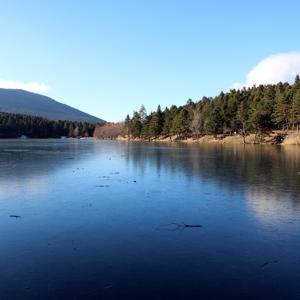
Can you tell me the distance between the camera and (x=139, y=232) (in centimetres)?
1431

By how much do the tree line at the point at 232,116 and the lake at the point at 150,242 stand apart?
256 ft

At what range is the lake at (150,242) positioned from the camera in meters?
9.31

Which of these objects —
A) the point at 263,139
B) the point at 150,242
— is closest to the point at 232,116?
the point at 263,139

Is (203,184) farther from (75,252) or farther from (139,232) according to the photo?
(75,252)

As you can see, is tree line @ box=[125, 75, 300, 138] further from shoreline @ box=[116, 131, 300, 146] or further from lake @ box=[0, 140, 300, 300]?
lake @ box=[0, 140, 300, 300]

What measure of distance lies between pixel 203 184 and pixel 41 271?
1724cm

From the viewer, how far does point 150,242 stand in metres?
13.0

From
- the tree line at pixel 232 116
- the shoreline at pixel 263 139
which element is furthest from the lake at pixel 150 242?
the tree line at pixel 232 116

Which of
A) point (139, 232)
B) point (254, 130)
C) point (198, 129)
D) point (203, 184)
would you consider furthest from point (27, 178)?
point (198, 129)

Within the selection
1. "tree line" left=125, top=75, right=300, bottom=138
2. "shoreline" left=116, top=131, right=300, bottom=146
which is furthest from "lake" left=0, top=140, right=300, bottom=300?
"tree line" left=125, top=75, right=300, bottom=138

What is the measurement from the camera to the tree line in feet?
326

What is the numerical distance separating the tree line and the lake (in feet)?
256

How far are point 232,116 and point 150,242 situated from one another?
108m

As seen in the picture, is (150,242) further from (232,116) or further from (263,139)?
(232,116)
